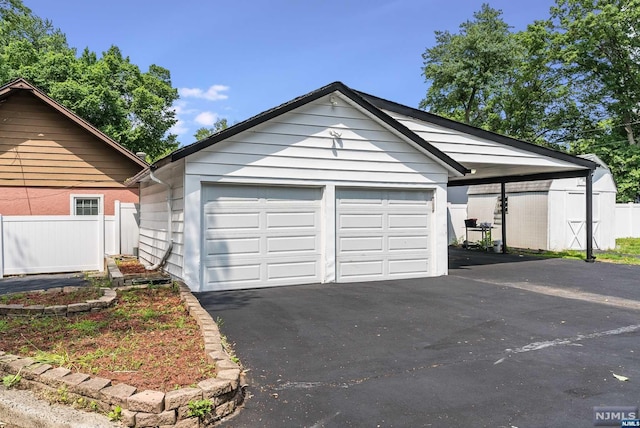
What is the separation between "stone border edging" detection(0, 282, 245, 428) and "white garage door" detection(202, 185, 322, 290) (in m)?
4.57

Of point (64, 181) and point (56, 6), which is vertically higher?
point (56, 6)

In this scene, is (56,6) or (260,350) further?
(56,6)

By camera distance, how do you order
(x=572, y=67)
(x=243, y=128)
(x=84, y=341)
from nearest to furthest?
(x=84, y=341)
(x=243, y=128)
(x=572, y=67)

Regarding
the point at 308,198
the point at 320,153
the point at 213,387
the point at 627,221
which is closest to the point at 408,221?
the point at 308,198

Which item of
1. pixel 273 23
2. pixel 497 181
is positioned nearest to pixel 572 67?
pixel 497 181

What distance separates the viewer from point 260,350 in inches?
197

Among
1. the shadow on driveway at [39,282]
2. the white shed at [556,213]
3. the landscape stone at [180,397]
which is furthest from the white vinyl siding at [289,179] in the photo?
the white shed at [556,213]

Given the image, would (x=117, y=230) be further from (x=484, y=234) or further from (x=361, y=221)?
(x=484, y=234)

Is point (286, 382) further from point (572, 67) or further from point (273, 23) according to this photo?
point (572, 67)

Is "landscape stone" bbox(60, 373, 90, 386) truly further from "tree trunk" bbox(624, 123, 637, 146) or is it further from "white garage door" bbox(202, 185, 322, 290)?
"tree trunk" bbox(624, 123, 637, 146)

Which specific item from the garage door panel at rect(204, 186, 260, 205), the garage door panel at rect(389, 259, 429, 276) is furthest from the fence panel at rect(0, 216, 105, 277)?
the garage door panel at rect(389, 259, 429, 276)

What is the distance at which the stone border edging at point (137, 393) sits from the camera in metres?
3.20

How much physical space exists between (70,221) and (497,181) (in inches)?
569

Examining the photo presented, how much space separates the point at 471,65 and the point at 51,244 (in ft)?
105
